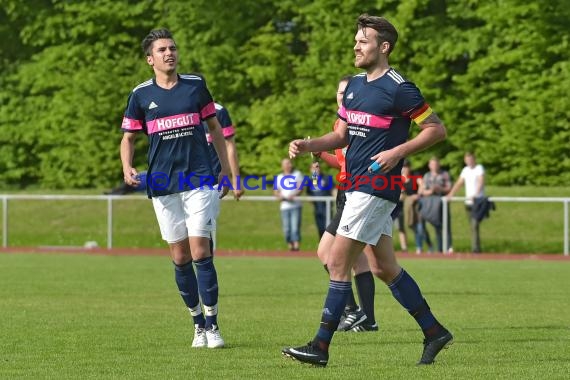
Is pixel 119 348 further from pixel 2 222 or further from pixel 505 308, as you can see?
pixel 2 222

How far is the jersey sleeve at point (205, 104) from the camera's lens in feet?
32.5

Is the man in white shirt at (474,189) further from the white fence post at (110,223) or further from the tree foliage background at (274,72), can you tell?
the white fence post at (110,223)

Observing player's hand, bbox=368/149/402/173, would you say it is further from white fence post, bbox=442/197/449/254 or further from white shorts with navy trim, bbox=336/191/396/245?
white fence post, bbox=442/197/449/254

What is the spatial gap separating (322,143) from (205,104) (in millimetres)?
1534

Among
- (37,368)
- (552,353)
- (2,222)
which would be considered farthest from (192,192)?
(2,222)

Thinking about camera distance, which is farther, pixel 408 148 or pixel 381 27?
pixel 381 27

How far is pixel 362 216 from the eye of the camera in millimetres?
8438

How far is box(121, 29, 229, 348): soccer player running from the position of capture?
386 inches

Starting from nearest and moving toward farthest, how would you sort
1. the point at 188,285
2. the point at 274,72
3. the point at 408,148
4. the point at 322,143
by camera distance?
the point at 408,148 < the point at 322,143 < the point at 188,285 < the point at 274,72

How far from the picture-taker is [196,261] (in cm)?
988

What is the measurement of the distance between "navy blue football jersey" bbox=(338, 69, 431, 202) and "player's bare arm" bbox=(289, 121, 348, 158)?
208mm

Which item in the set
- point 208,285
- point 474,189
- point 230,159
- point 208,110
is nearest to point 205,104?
point 208,110

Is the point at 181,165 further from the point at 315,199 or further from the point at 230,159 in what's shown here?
the point at 315,199

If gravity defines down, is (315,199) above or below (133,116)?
below
